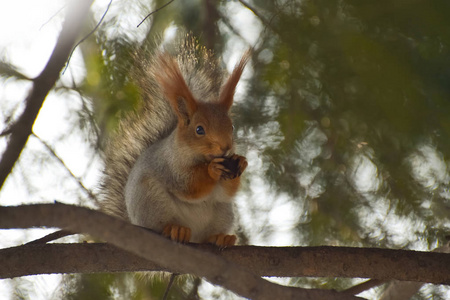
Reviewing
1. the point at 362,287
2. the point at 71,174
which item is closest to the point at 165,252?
the point at 362,287

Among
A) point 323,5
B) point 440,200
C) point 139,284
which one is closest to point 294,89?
point 323,5

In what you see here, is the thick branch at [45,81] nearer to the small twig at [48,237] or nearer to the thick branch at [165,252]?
the thick branch at [165,252]

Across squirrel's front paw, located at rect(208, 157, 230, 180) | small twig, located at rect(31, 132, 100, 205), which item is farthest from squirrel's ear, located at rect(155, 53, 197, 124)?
small twig, located at rect(31, 132, 100, 205)

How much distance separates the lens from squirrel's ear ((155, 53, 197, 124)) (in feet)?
7.64

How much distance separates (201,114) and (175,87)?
0.18 metres

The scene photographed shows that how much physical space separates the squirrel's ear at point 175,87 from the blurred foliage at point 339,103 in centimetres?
41

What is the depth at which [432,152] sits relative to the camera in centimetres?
207

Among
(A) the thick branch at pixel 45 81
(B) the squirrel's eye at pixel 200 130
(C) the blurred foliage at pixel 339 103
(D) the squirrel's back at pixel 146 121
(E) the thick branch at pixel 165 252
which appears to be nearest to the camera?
(E) the thick branch at pixel 165 252

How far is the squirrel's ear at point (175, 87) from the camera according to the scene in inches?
91.7

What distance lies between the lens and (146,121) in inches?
112

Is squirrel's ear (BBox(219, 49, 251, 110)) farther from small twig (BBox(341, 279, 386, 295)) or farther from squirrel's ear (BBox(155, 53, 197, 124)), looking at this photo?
small twig (BBox(341, 279, 386, 295))

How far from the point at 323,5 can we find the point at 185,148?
2.45 ft

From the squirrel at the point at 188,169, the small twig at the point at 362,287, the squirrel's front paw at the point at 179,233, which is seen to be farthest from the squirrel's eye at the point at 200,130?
the small twig at the point at 362,287

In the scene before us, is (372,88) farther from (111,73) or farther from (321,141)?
(111,73)
